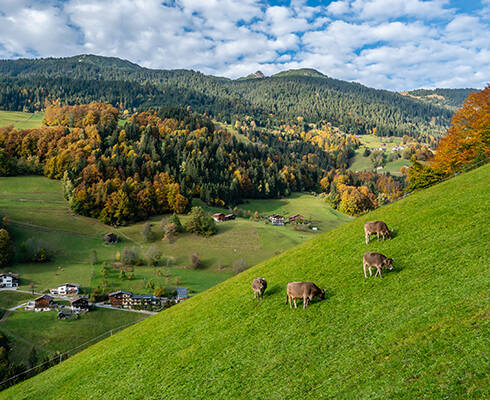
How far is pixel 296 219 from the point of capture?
136m

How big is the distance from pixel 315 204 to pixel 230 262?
8998cm

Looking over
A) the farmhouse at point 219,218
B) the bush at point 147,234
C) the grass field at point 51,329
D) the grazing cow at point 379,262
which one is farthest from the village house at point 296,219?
the grazing cow at point 379,262

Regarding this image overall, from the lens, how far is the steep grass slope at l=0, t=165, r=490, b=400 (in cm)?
958

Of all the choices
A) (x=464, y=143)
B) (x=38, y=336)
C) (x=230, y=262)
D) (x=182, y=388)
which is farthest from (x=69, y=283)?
(x=464, y=143)

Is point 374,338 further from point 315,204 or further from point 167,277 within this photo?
point 315,204

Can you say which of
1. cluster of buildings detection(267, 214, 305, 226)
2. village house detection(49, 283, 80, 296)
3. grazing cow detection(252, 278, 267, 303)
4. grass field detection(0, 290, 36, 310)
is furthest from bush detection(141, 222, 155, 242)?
grazing cow detection(252, 278, 267, 303)

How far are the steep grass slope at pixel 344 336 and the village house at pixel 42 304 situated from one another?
160 feet

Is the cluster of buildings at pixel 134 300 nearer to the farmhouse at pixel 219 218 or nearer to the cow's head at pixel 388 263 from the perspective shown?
the farmhouse at pixel 219 218

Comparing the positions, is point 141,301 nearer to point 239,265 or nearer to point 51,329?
point 51,329

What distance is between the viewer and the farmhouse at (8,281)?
7322cm

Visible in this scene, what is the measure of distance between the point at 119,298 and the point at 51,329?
16201 millimetres

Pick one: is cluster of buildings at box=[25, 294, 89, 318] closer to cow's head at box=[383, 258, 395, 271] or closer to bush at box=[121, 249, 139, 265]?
bush at box=[121, 249, 139, 265]

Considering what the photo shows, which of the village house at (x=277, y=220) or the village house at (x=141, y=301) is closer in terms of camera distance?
the village house at (x=141, y=301)

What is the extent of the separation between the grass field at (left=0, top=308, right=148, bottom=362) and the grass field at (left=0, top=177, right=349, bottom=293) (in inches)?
501
